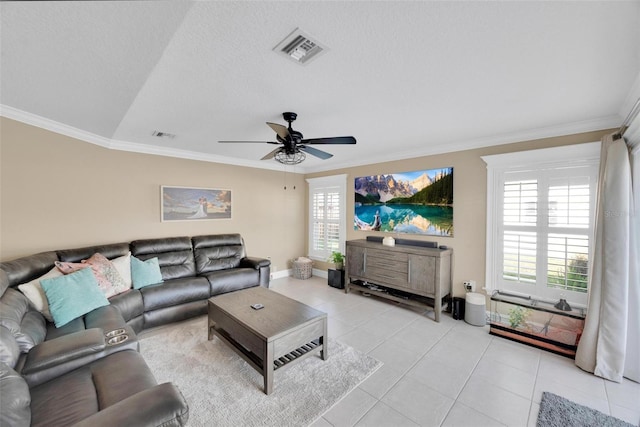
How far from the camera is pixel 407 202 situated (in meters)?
4.46

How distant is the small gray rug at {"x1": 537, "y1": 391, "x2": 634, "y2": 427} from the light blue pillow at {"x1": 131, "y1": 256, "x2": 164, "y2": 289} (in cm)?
409

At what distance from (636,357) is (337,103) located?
354cm

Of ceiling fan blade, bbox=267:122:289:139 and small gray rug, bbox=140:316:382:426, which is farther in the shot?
ceiling fan blade, bbox=267:122:289:139

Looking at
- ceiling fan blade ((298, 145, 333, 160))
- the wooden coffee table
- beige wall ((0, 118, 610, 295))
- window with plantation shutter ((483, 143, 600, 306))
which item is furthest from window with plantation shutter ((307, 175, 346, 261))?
the wooden coffee table

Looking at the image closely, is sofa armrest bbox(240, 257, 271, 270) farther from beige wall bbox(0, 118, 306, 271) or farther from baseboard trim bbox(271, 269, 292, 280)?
baseboard trim bbox(271, 269, 292, 280)

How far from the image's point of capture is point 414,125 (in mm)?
3123

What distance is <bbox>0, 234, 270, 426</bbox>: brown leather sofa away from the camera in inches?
47.9

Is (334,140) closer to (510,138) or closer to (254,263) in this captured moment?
(510,138)

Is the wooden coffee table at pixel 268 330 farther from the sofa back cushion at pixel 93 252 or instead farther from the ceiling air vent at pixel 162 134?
the ceiling air vent at pixel 162 134

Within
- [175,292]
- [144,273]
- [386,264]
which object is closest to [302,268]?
[386,264]

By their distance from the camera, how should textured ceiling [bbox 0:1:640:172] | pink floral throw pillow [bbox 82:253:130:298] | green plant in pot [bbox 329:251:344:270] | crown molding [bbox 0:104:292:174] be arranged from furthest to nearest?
green plant in pot [bbox 329:251:344:270] < pink floral throw pillow [bbox 82:253:130:298] < crown molding [bbox 0:104:292:174] < textured ceiling [bbox 0:1:640:172]

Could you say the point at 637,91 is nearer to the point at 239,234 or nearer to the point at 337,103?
the point at 337,103

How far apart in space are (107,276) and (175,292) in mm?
743

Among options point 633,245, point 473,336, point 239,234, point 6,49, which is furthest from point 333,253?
point 6,49
